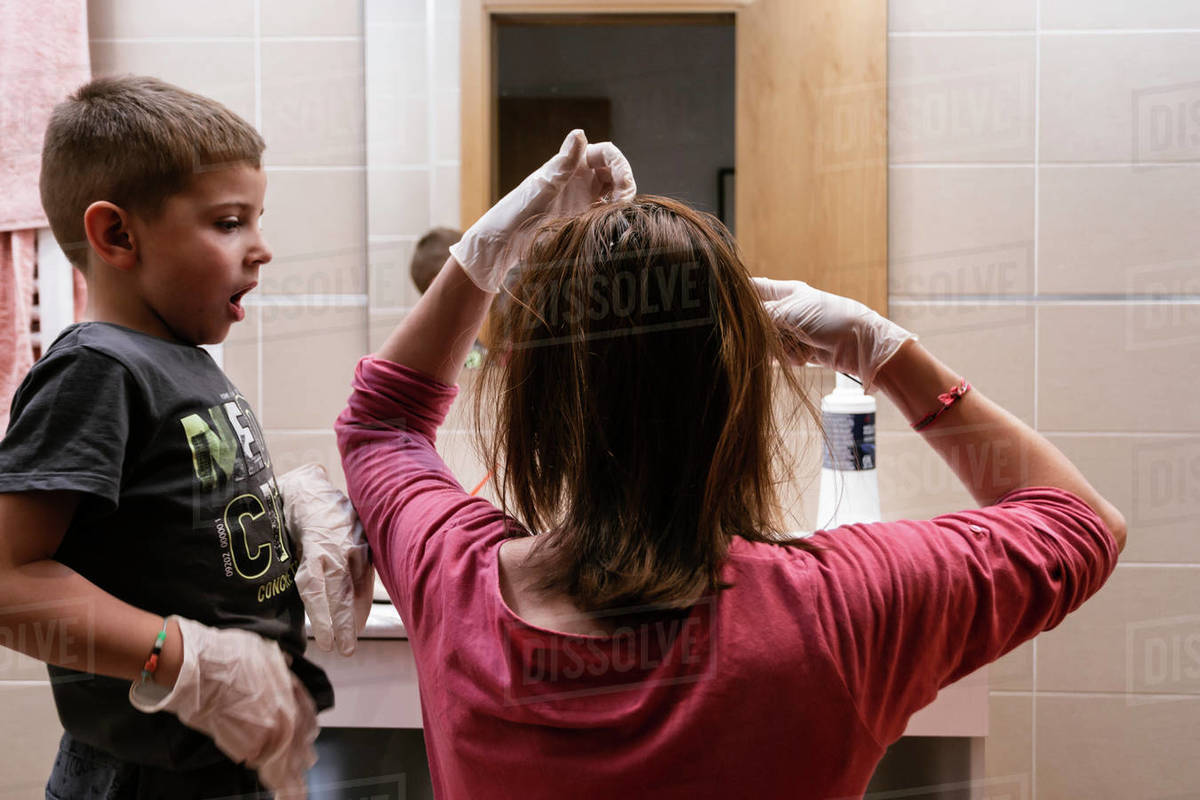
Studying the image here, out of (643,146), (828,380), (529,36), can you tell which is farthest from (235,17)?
(828,380)

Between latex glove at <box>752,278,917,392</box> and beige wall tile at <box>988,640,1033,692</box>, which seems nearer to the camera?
latex glove at <box>752,278,917,392</box>

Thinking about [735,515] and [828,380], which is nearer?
[735,515]

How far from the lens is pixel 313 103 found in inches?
59.2

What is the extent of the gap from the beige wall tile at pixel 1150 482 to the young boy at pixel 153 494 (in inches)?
50.3

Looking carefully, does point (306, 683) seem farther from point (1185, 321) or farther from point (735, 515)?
point (1185, 321)

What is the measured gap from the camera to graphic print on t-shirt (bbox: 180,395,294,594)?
765 millimetres

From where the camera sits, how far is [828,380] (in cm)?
150

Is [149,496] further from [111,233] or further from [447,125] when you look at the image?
[447,125]

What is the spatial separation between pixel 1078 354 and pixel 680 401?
1.17m

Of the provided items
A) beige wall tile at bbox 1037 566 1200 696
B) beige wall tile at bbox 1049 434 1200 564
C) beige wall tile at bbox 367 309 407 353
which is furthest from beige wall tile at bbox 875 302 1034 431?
beige wall tile at bbox 367 309 407 353

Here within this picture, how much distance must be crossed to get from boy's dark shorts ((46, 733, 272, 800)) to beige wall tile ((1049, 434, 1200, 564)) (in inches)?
51.8

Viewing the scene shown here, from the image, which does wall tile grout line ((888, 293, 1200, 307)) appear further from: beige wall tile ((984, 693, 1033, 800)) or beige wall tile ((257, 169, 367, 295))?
beige wall tile ((257, 169, 367, 295))

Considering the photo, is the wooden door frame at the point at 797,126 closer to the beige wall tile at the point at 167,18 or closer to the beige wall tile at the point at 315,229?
the beige wall tile at the point at 315,229

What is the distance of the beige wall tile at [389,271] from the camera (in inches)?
59.2
